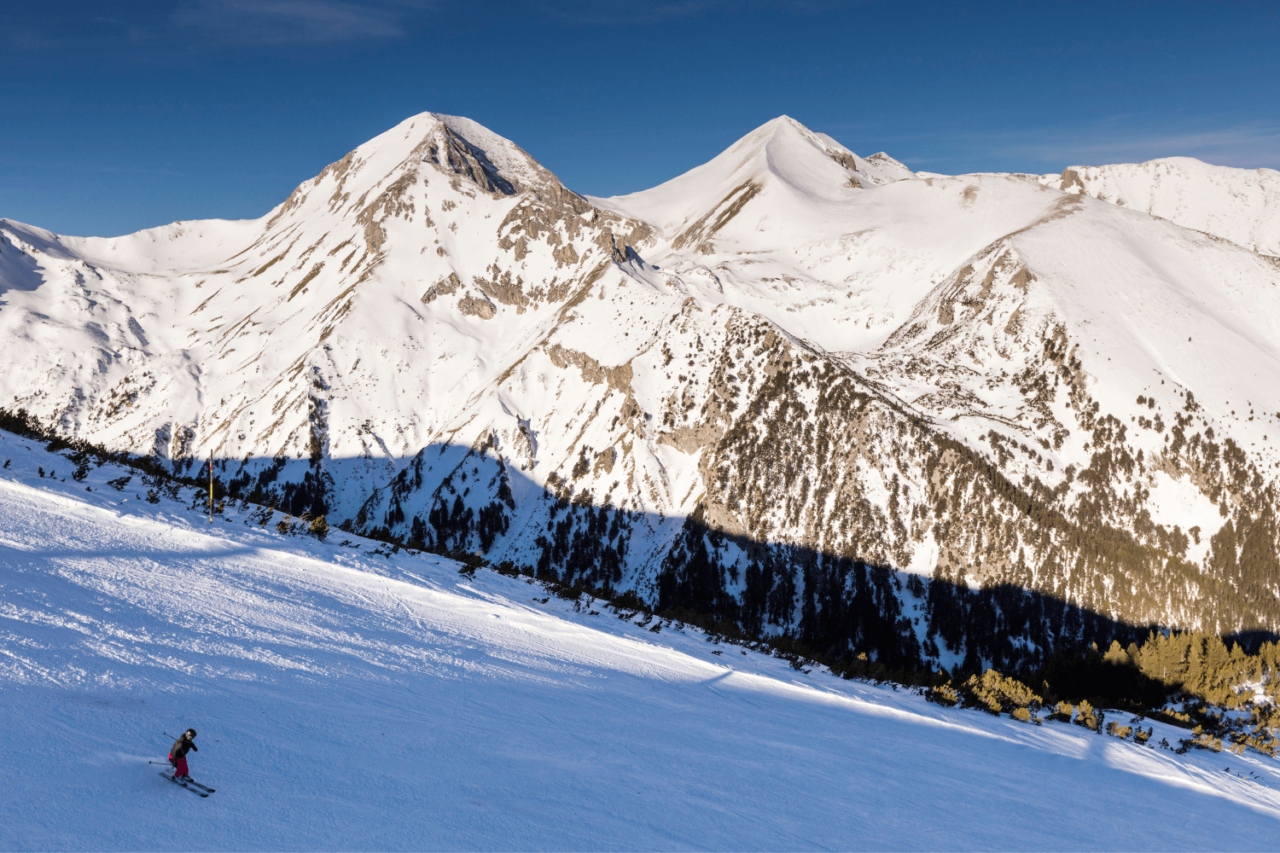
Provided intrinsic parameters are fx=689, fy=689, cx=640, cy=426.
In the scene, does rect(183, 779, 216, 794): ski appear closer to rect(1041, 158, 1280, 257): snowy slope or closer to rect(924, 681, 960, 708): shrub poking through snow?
rect(924, 681, 960, 708): shrub poking through snow

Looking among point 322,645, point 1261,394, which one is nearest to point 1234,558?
point 1261,394

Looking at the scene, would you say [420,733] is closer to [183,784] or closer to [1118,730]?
[183,784]

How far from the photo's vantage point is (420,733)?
5.53 metres

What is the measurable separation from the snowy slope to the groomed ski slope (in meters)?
182

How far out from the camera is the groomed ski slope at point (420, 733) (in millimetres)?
4027

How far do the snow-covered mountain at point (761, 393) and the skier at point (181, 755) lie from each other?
160 ft

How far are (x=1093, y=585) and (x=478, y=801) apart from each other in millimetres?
74730

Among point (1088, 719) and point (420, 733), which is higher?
point (1088, 719)

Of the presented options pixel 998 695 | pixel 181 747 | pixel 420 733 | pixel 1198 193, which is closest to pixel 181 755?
pixel 181 747

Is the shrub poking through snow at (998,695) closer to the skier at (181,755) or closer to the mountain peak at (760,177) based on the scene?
the skier at (181,755)

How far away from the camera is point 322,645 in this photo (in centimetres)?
696

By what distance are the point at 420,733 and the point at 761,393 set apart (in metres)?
77.4

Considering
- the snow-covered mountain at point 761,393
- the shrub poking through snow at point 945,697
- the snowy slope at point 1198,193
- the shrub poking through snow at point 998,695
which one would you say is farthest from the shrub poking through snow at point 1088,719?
the snowy slope at point 1198,193

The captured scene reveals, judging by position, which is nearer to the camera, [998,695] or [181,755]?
[181,755]
